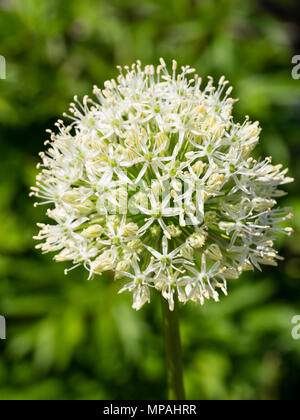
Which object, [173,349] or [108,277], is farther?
[108,277]

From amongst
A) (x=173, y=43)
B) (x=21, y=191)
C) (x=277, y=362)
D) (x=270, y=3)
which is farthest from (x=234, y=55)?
(x=277, y=362)

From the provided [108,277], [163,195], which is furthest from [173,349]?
[108,277]

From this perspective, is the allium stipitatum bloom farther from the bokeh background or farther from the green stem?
the bokeh background

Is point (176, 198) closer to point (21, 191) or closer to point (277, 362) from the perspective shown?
point (21, 191)

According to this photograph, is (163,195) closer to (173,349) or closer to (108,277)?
(173,349)

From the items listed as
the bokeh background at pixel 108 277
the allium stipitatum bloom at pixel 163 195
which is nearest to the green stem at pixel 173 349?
the allium stipitatum bloom at pixel 163 195

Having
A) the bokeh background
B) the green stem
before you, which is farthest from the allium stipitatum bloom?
the bokeh background

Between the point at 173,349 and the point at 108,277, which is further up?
the point at 108,277
